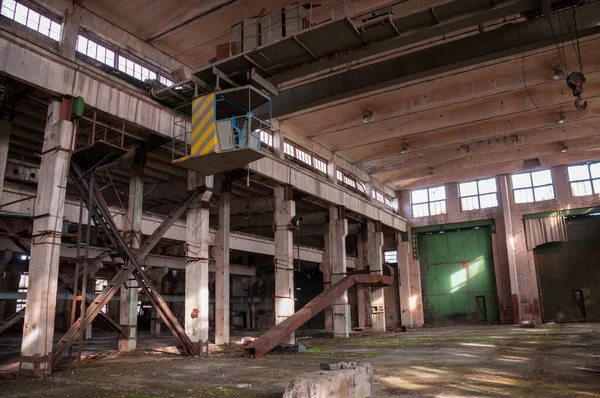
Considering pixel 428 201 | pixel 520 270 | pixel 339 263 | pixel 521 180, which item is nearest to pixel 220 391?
pixel 339 263

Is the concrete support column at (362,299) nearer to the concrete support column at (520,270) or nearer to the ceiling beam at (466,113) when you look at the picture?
the concrete support column at (520,270)

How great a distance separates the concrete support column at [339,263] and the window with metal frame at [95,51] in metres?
13.0

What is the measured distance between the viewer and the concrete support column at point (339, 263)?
22000mm

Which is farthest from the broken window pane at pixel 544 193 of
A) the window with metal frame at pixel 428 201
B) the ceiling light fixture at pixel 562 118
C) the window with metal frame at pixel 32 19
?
the window with metal frame at pixel 32 19

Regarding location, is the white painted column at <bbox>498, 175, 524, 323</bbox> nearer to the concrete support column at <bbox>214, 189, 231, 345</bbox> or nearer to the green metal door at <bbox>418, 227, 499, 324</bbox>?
the green metal door at <bbox>418, 227, 499, 324</bbox>

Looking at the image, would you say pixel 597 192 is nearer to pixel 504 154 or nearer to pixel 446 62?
pixel 504 154

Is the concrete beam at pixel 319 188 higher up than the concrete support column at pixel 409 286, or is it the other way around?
the concrete beam at pixel 319 188

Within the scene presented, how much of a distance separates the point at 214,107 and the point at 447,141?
1479 centimetres

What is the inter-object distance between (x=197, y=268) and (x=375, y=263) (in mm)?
14586

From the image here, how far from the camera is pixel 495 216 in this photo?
96.8ft

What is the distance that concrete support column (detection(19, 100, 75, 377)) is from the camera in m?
10.2

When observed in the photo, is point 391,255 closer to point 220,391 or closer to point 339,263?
point 339,263

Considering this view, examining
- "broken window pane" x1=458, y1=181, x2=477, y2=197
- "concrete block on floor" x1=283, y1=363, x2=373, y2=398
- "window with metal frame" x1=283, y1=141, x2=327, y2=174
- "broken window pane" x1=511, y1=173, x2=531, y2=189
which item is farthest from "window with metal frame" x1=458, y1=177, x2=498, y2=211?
"concrete block on floor" x1=283, y1=363, x2=373, y2=398

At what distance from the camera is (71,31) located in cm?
1265
